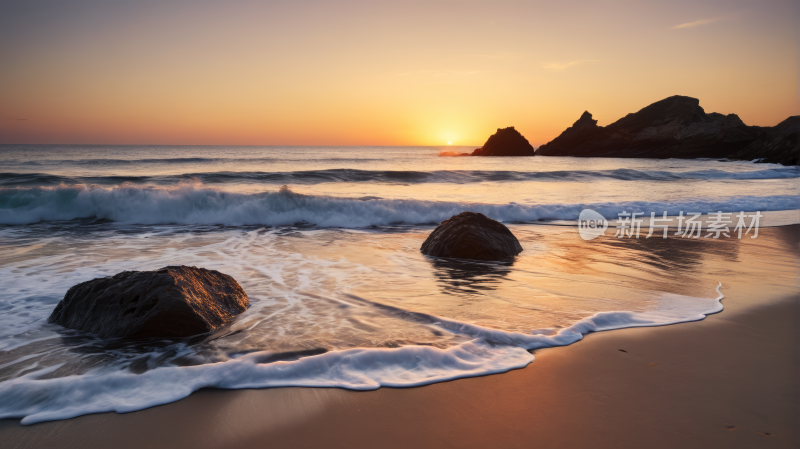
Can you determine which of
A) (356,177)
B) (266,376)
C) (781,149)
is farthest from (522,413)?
(781,149)

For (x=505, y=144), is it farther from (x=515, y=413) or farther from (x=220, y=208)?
(x=515, y=413)

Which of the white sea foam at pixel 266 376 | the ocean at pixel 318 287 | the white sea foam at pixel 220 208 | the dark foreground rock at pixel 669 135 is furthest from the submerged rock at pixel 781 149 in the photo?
the white sea foam at pixel 266 376

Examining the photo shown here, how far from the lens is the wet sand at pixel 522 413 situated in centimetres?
202

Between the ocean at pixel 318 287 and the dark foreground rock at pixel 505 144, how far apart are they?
63.8m

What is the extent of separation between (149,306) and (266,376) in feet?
4.62

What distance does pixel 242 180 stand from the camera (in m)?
20.1

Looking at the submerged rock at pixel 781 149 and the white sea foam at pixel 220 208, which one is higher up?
the submerged rock at pixel 781 149

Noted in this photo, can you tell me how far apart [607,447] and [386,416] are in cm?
104

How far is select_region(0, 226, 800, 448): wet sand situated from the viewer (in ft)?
6.64

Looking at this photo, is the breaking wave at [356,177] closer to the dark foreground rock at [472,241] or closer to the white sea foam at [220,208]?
the white sea foam at [220,208]

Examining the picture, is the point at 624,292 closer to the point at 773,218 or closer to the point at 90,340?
the point at 90,340

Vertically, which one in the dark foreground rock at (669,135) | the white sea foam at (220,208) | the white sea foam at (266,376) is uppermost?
the dark foreground rock at (669,135)

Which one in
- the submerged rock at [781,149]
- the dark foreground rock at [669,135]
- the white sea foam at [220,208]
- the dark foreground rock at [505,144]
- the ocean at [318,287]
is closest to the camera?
the ocean at [318,287]

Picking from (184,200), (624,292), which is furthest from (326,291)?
(184,200)
